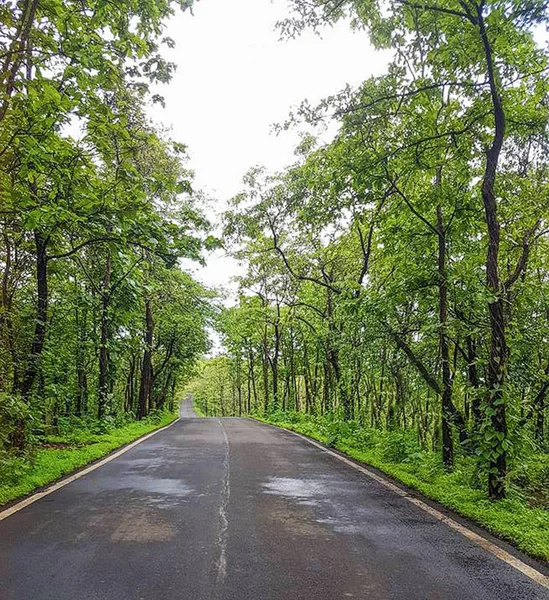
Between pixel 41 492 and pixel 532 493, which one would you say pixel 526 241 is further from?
pixel 41 492

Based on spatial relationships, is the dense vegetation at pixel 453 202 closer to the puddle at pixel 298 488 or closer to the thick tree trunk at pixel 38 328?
Answer: the puddle at pixel 298 488

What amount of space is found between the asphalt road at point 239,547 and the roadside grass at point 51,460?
542mm

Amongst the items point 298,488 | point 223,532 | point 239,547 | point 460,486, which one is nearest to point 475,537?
point 460,486

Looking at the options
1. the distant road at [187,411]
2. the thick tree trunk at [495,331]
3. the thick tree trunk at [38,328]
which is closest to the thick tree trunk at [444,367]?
the thick tree trunk at [495,331]

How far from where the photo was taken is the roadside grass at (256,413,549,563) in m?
4.97

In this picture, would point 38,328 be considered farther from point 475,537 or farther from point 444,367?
point 475,537

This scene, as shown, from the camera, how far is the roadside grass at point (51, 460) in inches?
262

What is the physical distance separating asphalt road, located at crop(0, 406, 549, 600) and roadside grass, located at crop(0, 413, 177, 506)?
0.54 meters

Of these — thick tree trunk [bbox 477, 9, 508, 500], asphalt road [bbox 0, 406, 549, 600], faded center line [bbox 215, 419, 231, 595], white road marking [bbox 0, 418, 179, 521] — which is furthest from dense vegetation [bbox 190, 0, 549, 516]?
white road marking [bbox 0, 418, 179, 521]

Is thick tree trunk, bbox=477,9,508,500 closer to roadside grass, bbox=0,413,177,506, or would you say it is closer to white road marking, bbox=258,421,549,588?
white road marking, bbox=258,421,549,588

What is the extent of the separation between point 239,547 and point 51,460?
5.86m

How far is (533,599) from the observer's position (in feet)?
11.4

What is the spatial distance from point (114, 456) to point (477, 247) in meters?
9.58

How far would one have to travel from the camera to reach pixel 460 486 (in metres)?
7.11
